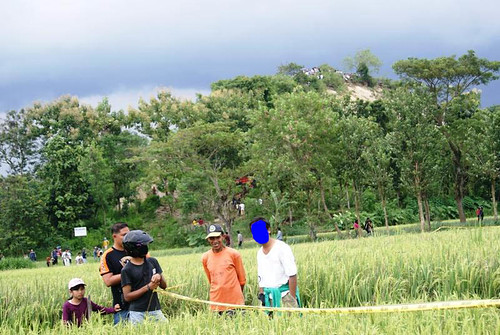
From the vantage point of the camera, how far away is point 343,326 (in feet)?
13.0

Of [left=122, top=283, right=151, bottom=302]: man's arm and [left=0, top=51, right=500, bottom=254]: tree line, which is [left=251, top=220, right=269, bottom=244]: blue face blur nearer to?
[left=122, top=283, right=151, bottom=302]: man's arm

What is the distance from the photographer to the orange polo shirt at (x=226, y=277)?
620 cm

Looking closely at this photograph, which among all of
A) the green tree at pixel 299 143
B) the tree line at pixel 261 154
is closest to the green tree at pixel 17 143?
the tree line at pixel 261 154

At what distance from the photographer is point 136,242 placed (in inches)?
221

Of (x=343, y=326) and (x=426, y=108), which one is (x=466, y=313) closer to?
(x=343, y=326)

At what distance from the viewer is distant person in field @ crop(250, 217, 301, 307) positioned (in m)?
5.89

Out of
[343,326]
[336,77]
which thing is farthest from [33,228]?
[336,77]

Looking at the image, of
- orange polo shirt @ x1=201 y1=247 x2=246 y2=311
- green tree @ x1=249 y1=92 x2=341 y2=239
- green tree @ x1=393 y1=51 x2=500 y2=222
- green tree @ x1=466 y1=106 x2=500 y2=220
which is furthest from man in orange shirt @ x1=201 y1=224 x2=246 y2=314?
green tree @ x1=393 y1=51 x2=500 y2=222

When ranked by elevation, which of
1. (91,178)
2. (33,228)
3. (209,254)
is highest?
(209,254)

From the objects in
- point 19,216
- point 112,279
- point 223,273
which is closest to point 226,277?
point 223,273

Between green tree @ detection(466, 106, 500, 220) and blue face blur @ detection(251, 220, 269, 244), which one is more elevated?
blue face blur @ detection(251, 220, 269, 244)

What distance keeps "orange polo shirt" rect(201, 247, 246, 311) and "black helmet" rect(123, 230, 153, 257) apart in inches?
37.4

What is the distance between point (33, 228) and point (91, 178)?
608 cm

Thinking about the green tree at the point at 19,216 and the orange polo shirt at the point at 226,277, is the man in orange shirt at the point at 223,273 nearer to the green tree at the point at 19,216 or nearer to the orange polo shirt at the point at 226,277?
the orange polo shirt at the point at 226,277
